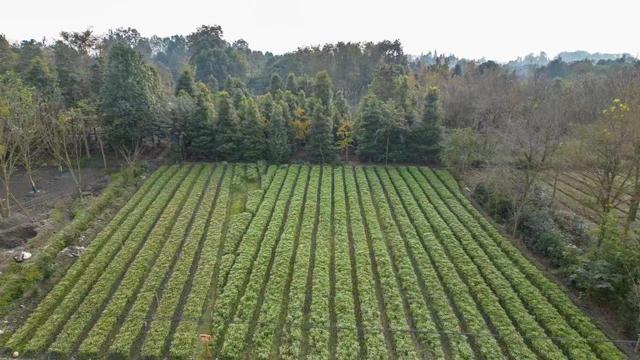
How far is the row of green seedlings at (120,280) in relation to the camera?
1500cm

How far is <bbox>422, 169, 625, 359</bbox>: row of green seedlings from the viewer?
14719mm

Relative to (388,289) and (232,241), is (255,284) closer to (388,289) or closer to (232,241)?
(232,241)

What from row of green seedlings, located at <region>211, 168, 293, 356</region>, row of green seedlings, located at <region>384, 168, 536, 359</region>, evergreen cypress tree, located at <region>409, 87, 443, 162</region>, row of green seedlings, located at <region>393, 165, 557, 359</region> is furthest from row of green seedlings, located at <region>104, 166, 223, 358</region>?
evergreen cypress tree, located at <region>409, 87, 443, 162</region>

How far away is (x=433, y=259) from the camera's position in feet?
67.7

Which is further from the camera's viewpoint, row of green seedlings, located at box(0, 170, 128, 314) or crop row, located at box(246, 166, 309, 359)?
row of green seedlings, located at box(0, 170, 128, 314)

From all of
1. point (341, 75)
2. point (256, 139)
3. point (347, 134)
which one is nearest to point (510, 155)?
point (347, 134)

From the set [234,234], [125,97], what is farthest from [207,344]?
[125,97]

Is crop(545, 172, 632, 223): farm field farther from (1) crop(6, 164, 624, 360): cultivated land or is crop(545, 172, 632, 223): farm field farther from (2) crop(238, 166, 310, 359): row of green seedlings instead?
(2) crop(238, 166, 310, 359): row of green seedlings

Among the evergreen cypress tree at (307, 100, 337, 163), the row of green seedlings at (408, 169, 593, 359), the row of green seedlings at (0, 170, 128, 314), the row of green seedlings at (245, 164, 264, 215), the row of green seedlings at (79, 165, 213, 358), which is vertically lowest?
the row of green seedlings at (408, 169, 593, 359)

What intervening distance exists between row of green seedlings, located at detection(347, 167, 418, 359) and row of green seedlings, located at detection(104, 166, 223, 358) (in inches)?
406

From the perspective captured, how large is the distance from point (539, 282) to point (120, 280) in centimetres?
2197

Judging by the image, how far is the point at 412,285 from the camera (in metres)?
18.2

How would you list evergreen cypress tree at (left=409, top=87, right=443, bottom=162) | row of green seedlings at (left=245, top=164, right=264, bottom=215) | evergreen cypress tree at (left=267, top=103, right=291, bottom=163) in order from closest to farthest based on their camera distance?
1. row of green seedlings at (left=245, top=164, right=264, bottom=215)
2. evergreen cypress tree at (left=267, top=103, right=291, bottom=163)
3. evergreen cypress tree at (left=409, top=87, right=443, bottom=162)

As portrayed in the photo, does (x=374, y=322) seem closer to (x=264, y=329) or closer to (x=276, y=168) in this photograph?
(x=264, y=329)
